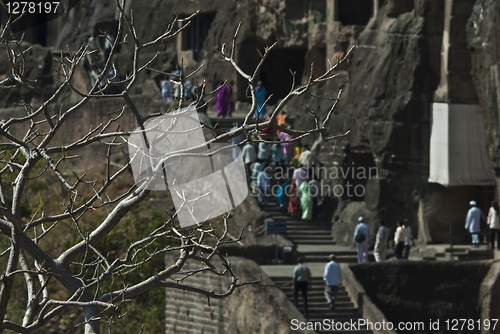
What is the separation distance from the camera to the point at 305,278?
17.2m

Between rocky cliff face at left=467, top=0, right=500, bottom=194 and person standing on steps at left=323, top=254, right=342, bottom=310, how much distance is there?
5453mm

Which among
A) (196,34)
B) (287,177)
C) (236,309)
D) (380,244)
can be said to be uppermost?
(196,34)

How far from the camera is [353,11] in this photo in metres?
30.8

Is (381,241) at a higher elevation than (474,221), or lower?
lower

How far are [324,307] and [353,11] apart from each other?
15.0 meters

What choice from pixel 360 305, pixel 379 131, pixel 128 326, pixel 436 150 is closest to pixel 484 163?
pixel 436 150

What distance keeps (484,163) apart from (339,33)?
790cm

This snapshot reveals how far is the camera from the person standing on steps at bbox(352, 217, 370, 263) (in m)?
20.1

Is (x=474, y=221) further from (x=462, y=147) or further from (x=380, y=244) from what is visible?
(x=380, y=244)

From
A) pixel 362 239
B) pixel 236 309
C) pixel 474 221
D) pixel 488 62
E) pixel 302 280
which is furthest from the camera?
pixel 474 221

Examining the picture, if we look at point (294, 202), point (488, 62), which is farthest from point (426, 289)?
point (488, 62)

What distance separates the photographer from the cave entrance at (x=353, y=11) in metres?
30.8

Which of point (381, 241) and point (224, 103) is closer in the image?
point (381, 241)

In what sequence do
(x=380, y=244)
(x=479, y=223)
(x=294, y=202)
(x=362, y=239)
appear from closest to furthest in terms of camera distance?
1. (x=362, y=239)
2. (x=380, y=244)
3. (x=479, y=223)
4. (x=294, y=202)
